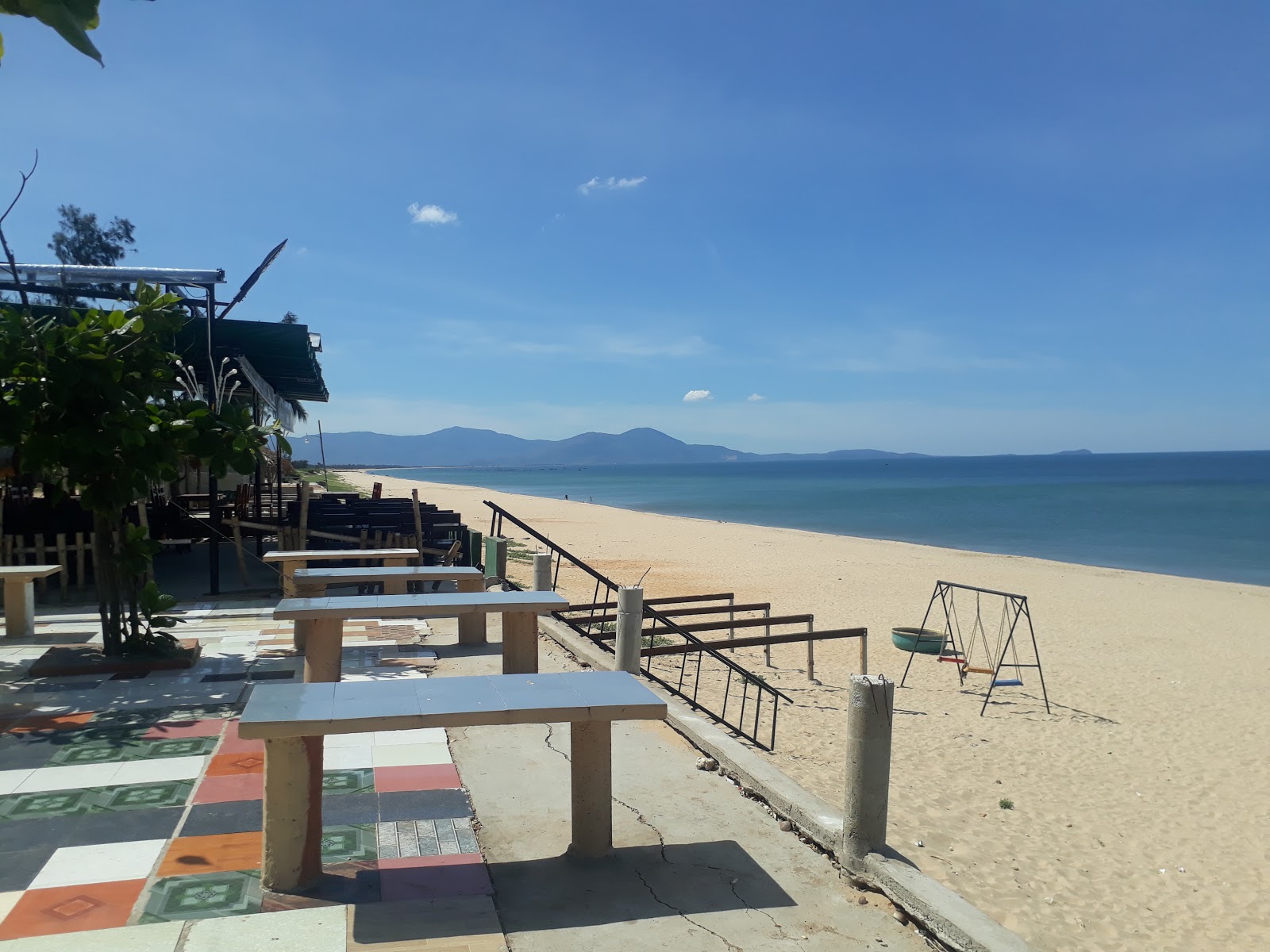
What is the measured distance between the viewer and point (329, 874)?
392cm

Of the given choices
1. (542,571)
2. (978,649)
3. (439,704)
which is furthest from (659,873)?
(978,649)

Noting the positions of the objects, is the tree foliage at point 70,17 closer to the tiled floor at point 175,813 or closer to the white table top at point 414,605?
the tiled floor at point 175,813

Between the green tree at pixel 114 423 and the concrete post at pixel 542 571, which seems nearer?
the green tree at pixel 114 423

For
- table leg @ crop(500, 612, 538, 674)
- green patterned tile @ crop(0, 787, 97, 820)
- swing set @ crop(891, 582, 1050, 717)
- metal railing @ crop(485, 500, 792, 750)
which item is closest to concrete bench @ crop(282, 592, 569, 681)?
table leg @ crop(500, 612, 538, 674)

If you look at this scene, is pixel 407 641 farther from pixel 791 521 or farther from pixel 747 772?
pixel 791 521

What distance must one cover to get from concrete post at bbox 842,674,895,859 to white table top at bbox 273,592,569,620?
2659mm

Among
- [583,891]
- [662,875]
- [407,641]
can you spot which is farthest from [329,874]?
[407,641]

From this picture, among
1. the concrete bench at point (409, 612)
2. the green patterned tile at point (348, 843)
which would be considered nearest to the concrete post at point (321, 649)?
the concrete bench at point (409, 612)

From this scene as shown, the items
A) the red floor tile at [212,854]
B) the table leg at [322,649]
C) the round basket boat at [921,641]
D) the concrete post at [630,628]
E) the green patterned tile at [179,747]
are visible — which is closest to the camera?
the red floor tile at [212,854]

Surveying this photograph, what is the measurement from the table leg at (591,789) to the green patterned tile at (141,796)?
7.00 ft

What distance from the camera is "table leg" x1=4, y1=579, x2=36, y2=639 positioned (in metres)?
8.95

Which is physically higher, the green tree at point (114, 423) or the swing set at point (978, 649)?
the green tree at point (114, 423)

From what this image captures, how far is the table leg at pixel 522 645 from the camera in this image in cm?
680

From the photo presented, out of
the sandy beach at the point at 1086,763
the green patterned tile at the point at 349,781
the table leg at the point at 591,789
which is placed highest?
the table leg at the point at 591,789
